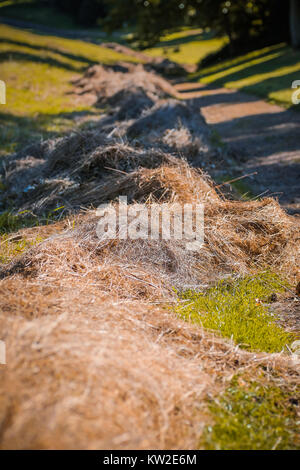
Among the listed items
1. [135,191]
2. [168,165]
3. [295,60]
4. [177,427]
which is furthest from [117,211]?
[295,60]

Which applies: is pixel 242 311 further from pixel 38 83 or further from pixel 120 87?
pixel 38 83

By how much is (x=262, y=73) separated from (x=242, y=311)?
1832 cm

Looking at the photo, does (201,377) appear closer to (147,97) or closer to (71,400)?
(71,400)

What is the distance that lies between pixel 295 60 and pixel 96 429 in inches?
833

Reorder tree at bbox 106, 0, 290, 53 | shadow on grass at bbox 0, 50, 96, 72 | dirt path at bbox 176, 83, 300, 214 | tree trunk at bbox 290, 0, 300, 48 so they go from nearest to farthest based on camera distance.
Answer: dirt path at bbox 176, 83, 300, 214
shadow on grass at bbox 0, 50, 96, 72
tree trunk at bbox 290, 0, 300, 48
tree at bbox 106, 0, 290, 53

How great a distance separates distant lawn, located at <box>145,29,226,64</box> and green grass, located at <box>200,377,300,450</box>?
99.8 ft

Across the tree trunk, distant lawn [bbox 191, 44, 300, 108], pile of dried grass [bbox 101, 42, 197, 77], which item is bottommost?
distant lawn [bbox 191, 44, 300, 108]

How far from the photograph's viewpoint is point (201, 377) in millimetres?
2496

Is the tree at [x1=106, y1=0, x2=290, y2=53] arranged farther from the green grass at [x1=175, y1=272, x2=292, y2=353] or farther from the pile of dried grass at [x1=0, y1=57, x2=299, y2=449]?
the green grass at [x1=175, y1=272, x2=292, y2=353]

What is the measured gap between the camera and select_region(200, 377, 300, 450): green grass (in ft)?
7.12

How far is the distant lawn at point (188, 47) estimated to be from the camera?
1243 inches

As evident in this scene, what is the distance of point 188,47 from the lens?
35.8 m

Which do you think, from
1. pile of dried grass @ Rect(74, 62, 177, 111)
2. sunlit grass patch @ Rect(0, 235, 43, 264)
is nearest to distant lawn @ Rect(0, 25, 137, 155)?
pile of dried grass @ Rect(74, 62, 177, 111)

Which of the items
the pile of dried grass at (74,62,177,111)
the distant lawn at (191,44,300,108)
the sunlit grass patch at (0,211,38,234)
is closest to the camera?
the sunlit grass patch at (0,211,38,234)
